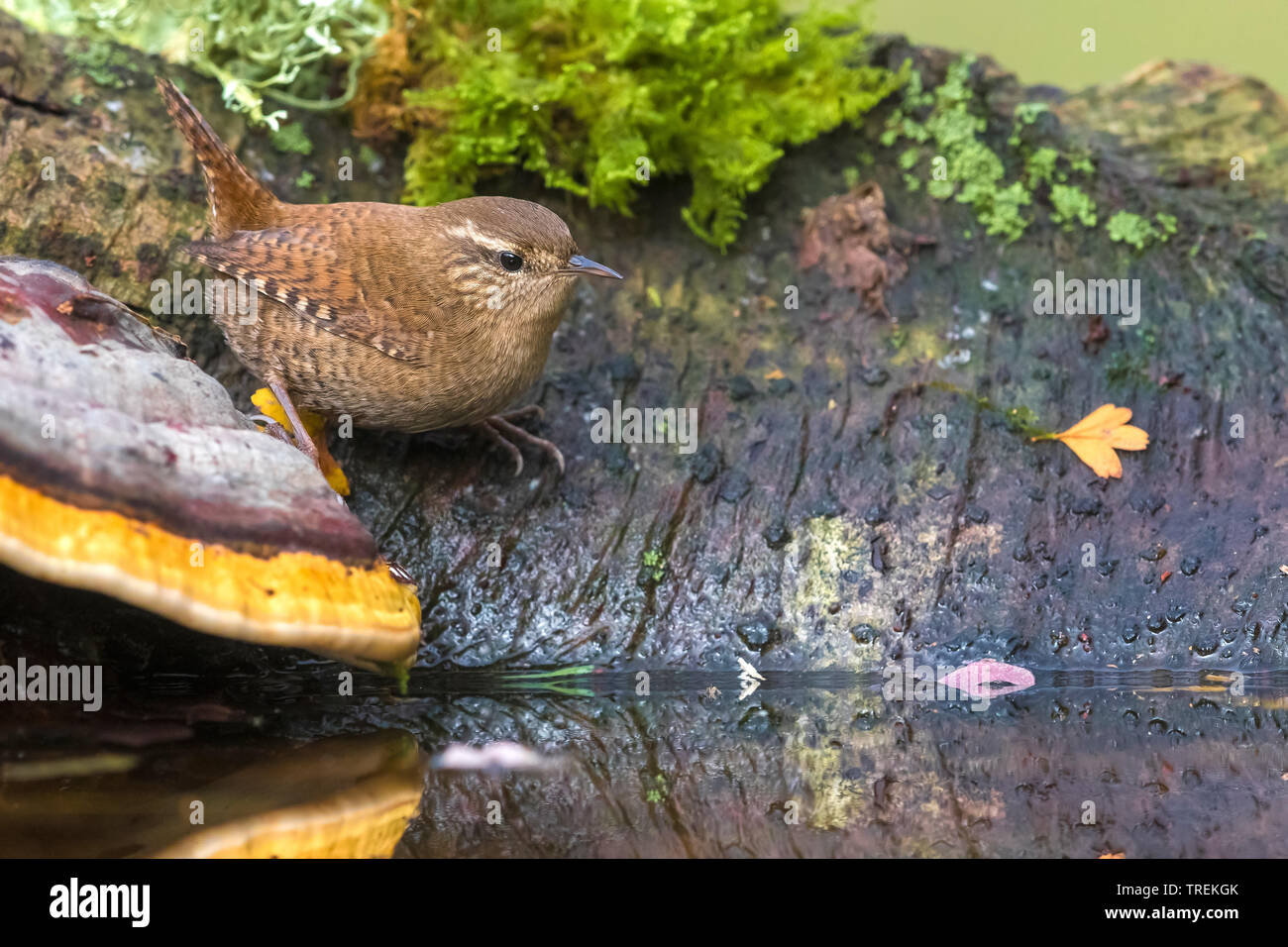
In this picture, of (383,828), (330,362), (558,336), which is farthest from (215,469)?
(558,336)

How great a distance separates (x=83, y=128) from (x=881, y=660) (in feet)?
13.5

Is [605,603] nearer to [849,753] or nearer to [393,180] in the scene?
[849,753]

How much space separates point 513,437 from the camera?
5.02m

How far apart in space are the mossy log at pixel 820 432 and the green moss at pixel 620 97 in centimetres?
24

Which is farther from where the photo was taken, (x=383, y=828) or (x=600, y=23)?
(x=600, y=23)

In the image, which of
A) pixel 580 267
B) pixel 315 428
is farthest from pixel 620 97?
pixel 315 428

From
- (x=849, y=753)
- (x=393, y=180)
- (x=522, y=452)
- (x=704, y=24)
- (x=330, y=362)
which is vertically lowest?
(x=849, y=753)

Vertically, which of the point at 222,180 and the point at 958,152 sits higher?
the point at 958,152

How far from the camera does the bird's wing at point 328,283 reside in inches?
170

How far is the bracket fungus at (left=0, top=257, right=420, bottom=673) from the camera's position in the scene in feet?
8.98

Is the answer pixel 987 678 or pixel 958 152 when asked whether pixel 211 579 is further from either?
pixel 958 152

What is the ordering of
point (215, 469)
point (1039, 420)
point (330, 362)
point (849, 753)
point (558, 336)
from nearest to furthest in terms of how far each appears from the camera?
point (215, 469), point (849, 753), point (330, 362), point (1039, 420), point (558, 336)

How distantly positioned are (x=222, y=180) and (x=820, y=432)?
8.83ft

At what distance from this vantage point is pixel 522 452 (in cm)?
501
